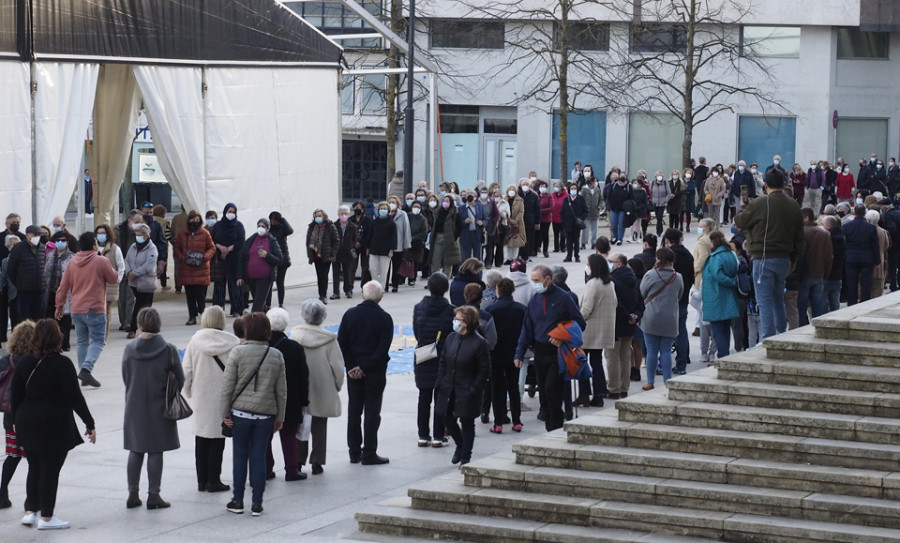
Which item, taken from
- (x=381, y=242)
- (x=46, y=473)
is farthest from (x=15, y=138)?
(x=46, y=473)

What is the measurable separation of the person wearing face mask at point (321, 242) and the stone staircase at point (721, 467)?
11994mm

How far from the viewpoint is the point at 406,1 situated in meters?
46.6

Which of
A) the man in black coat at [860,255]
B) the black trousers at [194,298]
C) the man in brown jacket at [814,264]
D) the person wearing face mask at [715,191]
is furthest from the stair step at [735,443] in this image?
the person wearing face mask at [715,191]

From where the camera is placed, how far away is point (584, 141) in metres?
49.8

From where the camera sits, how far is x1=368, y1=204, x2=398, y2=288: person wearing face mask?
2459cm

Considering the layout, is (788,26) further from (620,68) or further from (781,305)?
(781,305)

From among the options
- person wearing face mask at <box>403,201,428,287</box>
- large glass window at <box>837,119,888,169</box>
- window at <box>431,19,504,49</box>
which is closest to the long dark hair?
person wearing face mask at <box>403,201,428,287</box>

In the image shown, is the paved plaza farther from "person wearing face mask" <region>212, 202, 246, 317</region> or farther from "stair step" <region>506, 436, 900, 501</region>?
"person wearing face mask" <region>212, 202, 246, 317</region>

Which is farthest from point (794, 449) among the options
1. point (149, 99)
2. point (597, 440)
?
point (149, 99)

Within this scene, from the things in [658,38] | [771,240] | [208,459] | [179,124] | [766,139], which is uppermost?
[658,38]

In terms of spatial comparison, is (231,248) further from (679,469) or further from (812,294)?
(679,469)

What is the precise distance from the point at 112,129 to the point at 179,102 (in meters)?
1.17

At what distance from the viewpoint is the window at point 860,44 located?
4900 cm

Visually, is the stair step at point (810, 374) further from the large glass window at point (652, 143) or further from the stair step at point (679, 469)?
the large glass window at point (652, 143)
